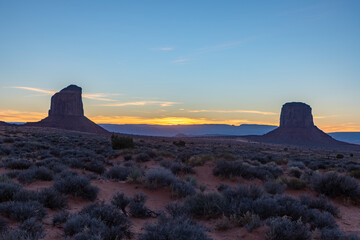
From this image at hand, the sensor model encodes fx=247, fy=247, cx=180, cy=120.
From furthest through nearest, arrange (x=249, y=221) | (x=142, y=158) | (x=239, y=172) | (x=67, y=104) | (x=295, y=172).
Result: (x=67, y=104)
(x=142, y=158)
(x=295, y=172)
(x=239, y=172)
(x=249, y=221)

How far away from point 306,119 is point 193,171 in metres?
127

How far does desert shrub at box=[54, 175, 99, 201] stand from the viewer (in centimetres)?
756

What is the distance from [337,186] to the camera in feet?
31.7

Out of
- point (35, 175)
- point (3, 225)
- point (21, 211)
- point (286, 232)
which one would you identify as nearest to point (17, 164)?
point (35, 175)

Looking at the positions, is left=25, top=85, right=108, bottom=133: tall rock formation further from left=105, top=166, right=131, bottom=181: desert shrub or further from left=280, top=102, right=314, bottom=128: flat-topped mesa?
left=105, top=166, right=131, bottom=181: desert shrub

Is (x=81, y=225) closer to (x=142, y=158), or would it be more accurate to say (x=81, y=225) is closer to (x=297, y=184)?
(x=297, y=184)

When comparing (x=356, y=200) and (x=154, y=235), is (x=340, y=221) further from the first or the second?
(x=154, y=235)

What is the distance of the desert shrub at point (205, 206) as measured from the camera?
20.7ft

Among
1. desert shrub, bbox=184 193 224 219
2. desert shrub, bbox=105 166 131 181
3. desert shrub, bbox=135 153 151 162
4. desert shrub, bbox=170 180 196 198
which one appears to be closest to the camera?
desert shrub, bbox=184 193 224 219

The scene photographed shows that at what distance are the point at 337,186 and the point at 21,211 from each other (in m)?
10.5

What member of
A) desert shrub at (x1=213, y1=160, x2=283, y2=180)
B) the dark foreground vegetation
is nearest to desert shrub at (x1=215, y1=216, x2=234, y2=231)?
the dark foreground vegetation

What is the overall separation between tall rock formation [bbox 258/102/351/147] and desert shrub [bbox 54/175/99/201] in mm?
109983

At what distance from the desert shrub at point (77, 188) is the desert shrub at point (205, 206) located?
309cm

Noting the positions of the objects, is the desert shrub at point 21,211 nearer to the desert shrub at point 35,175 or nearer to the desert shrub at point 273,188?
the desert shrub at point 35,175
